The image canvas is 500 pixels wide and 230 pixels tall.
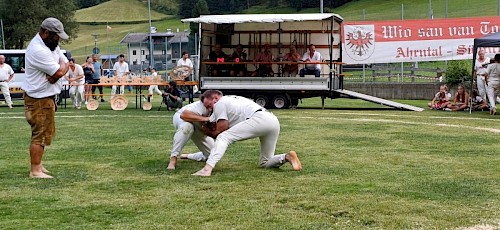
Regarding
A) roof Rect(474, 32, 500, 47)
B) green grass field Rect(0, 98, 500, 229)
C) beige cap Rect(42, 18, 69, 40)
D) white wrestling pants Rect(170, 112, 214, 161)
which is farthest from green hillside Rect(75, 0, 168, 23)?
beige cap Rect(42, 18, 69, 40)

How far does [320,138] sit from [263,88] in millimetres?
8996

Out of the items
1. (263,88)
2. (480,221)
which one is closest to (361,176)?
(480,221)

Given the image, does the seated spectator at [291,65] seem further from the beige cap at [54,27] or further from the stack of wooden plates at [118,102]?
the beige cap at [54,27]

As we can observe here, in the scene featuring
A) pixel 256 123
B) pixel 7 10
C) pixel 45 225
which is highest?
pixel 7 10

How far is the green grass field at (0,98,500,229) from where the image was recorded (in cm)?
651

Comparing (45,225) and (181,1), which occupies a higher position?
(181,1)

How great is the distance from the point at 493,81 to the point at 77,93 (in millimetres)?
11792

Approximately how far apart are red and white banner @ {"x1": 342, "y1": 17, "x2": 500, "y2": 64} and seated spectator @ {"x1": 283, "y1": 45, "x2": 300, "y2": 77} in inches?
194

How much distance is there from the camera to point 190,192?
309 inches

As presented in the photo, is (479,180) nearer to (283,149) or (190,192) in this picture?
(190,192)

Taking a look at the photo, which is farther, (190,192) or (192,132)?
(192,132)

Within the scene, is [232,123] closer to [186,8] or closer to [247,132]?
[247,132]

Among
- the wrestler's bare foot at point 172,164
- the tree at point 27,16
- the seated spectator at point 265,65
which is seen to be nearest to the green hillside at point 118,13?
the tree at point 27,16

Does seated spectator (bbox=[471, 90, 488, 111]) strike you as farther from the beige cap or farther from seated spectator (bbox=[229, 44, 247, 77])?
the beige cap
